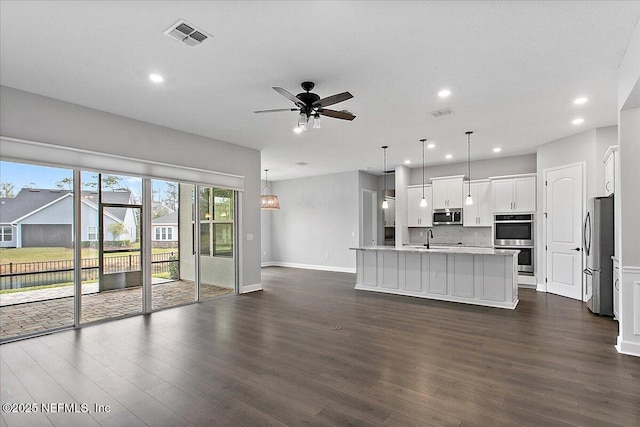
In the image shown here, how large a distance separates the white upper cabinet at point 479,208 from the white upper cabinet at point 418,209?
899 millimetres

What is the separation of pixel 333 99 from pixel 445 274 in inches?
161

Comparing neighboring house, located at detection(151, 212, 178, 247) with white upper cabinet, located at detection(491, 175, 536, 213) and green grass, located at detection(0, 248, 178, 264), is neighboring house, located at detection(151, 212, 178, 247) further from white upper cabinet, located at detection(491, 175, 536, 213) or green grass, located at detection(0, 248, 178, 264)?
white upper cabinet, located at detection(491, 175, 536, 213)

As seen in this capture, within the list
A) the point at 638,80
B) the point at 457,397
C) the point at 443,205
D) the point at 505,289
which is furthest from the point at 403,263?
the point at 638,80

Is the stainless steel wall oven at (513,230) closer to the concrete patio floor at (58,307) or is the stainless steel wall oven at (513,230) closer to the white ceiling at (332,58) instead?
the white ceiling at (332,58)

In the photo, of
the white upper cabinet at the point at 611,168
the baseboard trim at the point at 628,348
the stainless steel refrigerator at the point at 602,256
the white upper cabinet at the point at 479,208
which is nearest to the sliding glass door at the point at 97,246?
the white upper cabinet at the point at 479,208

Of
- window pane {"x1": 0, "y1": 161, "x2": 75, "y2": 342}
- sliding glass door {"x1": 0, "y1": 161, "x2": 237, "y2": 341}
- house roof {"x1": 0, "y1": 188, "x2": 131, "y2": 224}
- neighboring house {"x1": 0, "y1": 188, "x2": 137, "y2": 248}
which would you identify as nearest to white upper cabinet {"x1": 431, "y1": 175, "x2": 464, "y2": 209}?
sliding glass door {"x1": 0, "y1": 161, "x2": 237, "y2": 341}

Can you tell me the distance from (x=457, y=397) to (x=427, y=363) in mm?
640

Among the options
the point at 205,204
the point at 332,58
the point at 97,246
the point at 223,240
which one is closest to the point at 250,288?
the point at 223,240

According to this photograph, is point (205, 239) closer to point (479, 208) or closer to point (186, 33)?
point (186, 33)

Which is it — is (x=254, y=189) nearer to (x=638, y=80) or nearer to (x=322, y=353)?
(x=322, y=353)

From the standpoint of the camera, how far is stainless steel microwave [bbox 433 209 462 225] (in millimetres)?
8305

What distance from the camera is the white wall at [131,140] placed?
3998 millimetres

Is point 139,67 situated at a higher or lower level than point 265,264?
higher

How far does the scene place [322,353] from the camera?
3506 mm
